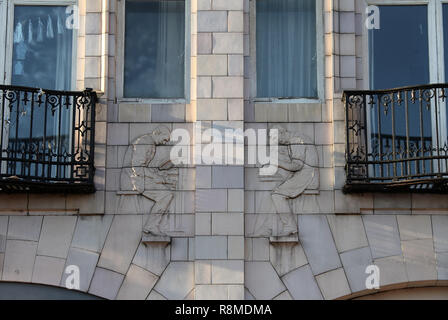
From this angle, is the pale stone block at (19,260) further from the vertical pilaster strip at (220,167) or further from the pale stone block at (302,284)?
the pale stone block at (302,284)

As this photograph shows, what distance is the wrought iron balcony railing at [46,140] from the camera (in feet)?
48.5

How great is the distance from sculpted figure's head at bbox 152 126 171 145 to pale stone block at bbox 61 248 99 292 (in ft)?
6.06

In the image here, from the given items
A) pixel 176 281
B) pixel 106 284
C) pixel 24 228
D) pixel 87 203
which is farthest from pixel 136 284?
pixel 24 228

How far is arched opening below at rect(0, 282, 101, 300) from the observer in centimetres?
1482

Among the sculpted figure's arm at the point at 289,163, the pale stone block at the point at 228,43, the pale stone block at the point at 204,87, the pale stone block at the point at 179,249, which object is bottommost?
the pale stone block at the point at 179,249

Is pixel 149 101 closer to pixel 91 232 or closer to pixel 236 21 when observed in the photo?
pixel 236 21

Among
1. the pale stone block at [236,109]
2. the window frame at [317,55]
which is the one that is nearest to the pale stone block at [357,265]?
the window frame at [317,55]

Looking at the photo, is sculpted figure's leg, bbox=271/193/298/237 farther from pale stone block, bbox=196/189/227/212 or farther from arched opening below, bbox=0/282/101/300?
arched opening below, bbox=0/282/101/300

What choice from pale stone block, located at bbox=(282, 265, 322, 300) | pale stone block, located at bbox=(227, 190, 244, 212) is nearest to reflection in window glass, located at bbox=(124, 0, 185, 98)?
pale stone block, located at bbox=(227, 190, 244, 212)

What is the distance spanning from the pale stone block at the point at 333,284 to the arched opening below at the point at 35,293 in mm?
3243

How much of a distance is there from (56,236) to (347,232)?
162 inches

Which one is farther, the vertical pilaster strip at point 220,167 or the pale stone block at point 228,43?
the pale stone block at point 228,43

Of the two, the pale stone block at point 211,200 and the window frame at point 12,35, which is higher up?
the window frame at point 12,35

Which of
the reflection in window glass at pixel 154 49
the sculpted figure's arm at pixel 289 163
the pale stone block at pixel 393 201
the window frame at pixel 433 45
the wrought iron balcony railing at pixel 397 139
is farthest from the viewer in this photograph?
the reflection in window glass at pixel 154 49
